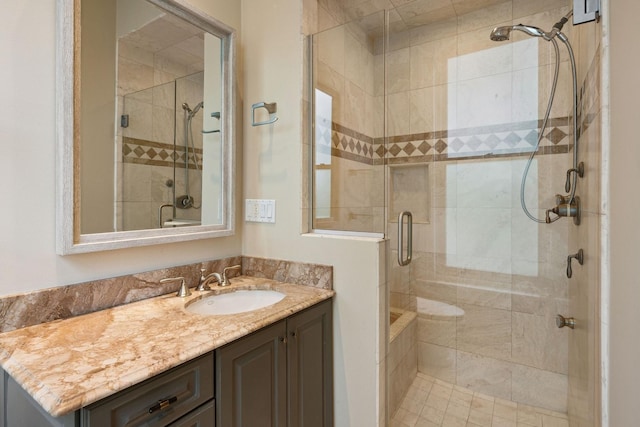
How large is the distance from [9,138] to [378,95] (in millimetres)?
1756

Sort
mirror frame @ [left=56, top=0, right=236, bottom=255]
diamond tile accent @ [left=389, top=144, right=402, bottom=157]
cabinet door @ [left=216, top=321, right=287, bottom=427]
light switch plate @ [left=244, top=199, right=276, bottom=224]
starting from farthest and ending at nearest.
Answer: diamond tile accent @ [left=389, top=144, right=402, bottom=157] → light switch plate @ [left=244, top=199, right=276, bottom=224] → mirror frame @ [left=56, top=0, right=236, bottom=255] → cabinet door @ [left=216, top=321, right=287, bottom=427]

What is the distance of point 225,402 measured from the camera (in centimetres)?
104

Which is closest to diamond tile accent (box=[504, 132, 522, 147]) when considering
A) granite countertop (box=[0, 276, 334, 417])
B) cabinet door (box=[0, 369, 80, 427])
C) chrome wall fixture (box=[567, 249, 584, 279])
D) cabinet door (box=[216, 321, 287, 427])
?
chrome wall fixture (box=[567, 249, 584, 279])

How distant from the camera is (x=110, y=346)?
951 mm

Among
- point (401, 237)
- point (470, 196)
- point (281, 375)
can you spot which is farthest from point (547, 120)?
point (281, 375)

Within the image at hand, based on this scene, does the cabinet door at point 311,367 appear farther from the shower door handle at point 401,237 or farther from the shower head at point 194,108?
the shower head at point 194,108

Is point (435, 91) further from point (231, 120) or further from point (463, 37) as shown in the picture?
point (231, 120)

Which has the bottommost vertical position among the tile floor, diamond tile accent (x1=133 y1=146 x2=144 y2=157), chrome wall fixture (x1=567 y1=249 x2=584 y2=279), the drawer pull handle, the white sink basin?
the tile floor

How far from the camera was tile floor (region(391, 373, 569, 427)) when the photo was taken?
1896mm

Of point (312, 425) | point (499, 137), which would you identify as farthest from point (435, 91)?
point (312, 425)

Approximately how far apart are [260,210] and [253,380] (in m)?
0.94

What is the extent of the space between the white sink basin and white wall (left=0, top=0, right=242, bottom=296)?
53cm

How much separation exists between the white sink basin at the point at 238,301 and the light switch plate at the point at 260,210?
1.34 feet

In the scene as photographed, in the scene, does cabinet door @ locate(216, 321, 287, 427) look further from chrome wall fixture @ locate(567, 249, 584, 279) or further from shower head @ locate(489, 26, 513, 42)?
shower head @ locate(489, 26, 513, 42)
